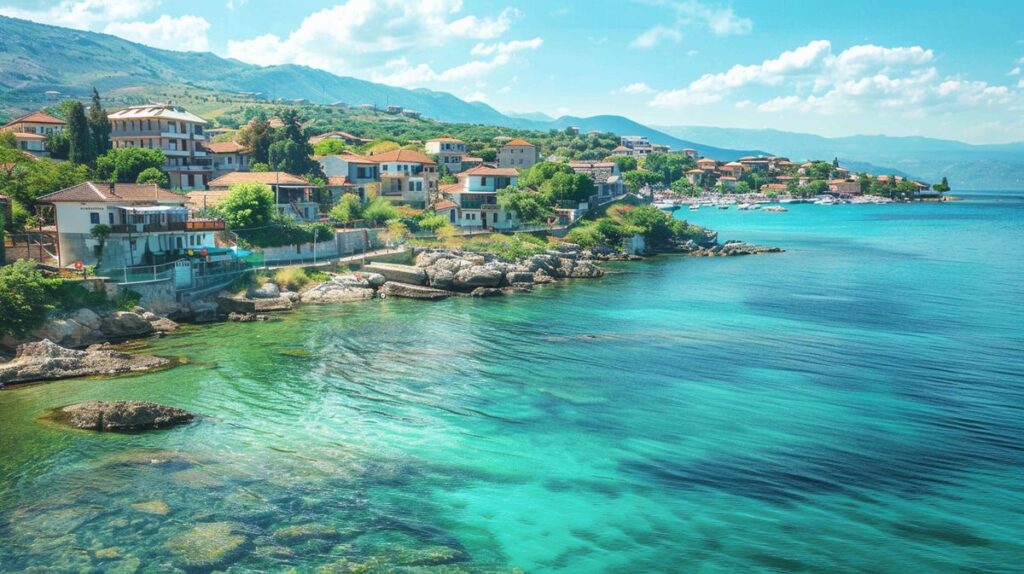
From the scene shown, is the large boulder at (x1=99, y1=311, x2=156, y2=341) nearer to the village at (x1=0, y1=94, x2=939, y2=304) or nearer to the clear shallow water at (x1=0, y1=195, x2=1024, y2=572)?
the clear shallow water at (x1=0, y1=195, x2=1024, y2=572)

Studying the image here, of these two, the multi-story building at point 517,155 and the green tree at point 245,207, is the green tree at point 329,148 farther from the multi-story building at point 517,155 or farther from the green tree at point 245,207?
the green tree at point 245,207

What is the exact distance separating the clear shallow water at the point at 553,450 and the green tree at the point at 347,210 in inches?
1075

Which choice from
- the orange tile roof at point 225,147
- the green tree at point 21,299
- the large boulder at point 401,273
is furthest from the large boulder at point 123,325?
the orange tile roof at point 225,147

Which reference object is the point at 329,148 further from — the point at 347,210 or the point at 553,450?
the point at 553,450

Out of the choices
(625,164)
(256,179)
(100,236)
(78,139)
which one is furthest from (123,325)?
(625,164)

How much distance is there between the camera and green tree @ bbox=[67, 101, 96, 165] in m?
74.8

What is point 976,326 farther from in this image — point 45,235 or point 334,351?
point 45,235

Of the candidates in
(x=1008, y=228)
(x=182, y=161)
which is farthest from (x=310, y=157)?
(x=1008, y=228)

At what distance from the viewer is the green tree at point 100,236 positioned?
48750mm

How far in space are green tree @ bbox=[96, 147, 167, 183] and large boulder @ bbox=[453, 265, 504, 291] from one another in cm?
3747

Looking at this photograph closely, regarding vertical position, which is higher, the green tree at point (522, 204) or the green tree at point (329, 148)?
the green tree at point (329, 148)

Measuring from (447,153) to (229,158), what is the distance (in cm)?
3965

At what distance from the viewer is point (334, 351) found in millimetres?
41594

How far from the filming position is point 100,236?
48.9 metres
